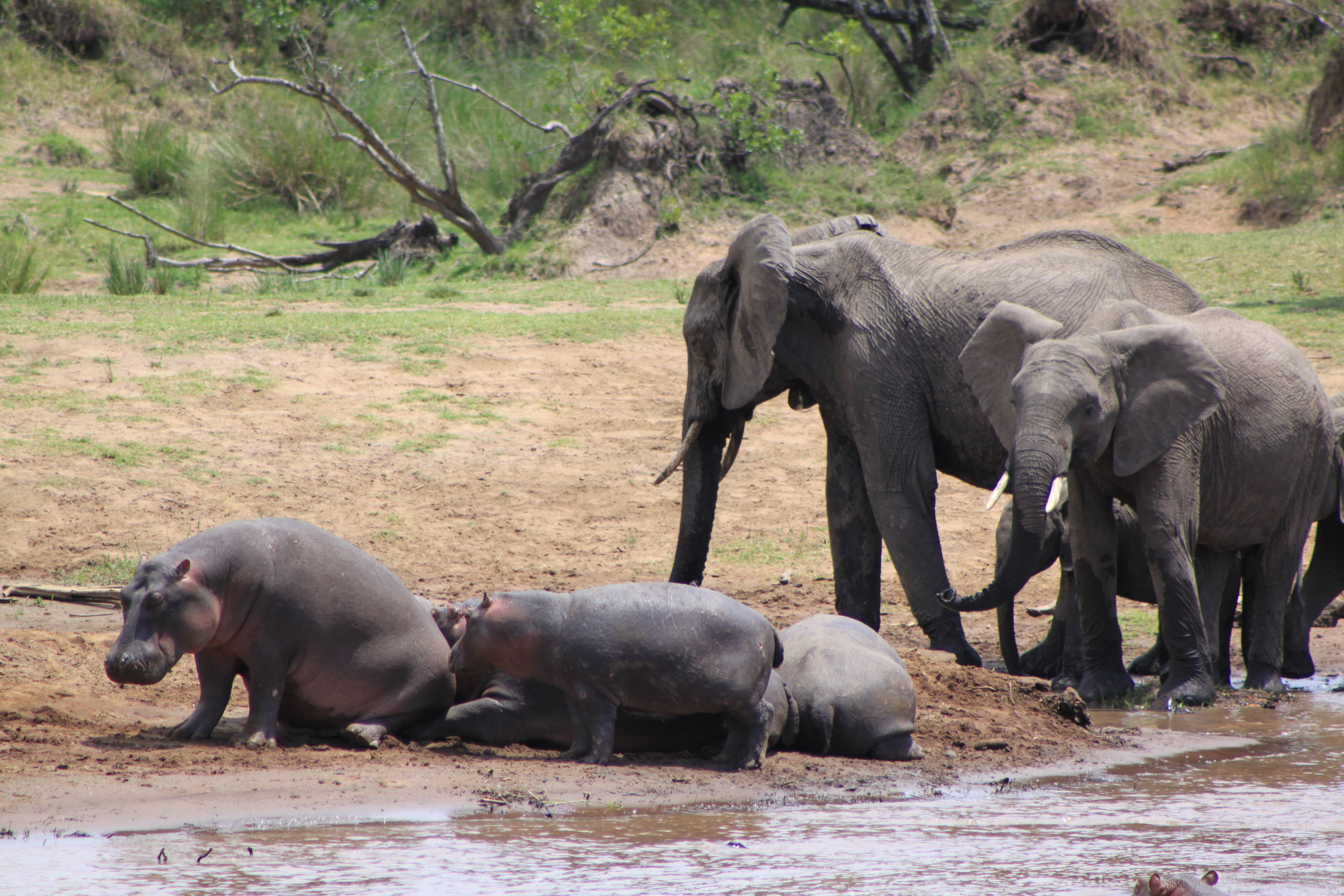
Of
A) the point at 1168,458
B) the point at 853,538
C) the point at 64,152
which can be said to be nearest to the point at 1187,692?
the point at 1168,458

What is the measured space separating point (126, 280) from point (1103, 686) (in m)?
10.1

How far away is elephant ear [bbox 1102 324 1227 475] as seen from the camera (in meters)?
6.34

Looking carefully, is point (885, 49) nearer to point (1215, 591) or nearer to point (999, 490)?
point (1215, 591)

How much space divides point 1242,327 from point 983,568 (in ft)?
8.69

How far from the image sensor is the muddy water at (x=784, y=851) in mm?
3984

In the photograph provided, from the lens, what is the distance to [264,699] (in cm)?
507

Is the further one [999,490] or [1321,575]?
[1321,575]

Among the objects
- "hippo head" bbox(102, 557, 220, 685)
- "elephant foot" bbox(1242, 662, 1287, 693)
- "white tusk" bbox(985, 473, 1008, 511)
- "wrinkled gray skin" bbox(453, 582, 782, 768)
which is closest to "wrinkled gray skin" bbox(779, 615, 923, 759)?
"wrinkled gray skin" bbox(453, 582, 782, 768)

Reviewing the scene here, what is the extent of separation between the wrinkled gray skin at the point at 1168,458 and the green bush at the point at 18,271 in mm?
9770

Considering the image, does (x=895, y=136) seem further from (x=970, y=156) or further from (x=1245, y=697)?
(x=1245, y=697)

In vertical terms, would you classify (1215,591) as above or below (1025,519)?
below

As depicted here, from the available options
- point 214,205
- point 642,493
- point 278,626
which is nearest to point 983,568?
point 642,493

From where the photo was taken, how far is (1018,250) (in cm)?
779

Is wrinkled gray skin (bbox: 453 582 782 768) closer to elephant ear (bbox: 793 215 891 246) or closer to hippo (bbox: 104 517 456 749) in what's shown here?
hippo (bbox: 104 517 456 749)
